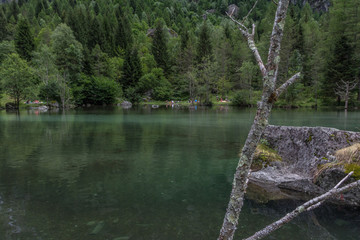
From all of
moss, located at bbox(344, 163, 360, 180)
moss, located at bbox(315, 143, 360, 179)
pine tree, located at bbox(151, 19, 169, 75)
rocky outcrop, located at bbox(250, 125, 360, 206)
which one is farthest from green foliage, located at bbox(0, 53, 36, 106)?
moss, located at bbox(344, 163, 360, 180)

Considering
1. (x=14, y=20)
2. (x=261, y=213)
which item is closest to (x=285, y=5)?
(x=261, y=213)

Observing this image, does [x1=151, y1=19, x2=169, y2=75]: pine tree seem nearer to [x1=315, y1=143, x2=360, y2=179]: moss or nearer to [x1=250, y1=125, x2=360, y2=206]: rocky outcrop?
[x1=250, y1=125, x2=360, y2=206]: rocky outcrop

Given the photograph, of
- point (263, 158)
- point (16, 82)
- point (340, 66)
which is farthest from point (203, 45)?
point (263, 158)

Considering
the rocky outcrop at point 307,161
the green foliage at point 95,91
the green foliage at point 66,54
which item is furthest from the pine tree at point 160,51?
the rocky outcrop at point 307,161

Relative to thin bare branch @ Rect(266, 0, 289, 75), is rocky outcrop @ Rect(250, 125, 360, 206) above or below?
below

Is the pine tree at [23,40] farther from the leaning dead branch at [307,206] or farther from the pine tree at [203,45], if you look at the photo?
the leaning dead branch at [307,206]

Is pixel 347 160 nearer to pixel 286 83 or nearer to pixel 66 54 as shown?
pixel 286 83

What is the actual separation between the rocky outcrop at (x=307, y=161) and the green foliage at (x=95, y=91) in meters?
72.3

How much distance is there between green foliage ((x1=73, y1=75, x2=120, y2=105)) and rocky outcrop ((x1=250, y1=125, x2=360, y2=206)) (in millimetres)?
72323

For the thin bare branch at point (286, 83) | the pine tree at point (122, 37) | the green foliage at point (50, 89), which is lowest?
the thin bare branch at point (286, 83)

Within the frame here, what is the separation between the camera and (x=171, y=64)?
108m

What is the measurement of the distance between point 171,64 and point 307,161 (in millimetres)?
101318

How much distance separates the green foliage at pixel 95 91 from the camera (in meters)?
77.4

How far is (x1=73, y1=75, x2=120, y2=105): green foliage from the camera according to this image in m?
77.4
